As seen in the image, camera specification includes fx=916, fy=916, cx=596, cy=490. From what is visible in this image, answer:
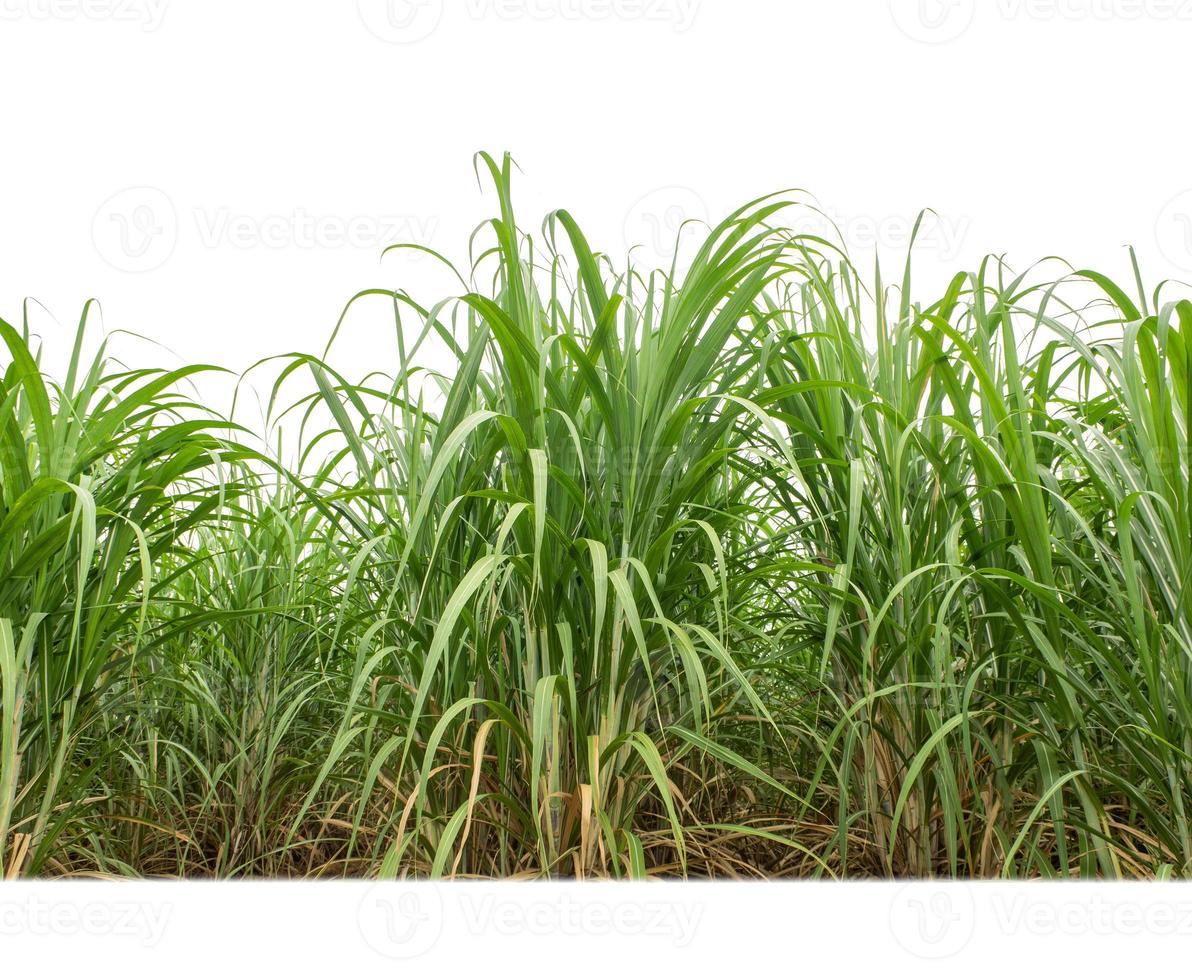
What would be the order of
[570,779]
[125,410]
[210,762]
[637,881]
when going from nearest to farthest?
[637,881], [570,779], [125,410], [210,762]

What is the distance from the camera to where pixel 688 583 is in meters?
1.20

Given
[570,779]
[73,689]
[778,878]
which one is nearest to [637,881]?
[570,779]

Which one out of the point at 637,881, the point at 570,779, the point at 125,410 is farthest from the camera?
the point at 125,410

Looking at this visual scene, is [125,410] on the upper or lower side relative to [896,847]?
upper

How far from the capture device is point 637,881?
951 mm

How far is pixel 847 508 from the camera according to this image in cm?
122

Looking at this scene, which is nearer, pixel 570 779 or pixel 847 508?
pixel 570 779

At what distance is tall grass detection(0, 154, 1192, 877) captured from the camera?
102cm

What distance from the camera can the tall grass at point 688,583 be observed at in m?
1.02

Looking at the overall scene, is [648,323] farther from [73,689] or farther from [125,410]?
[73,689]

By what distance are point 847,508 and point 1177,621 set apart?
391 mm

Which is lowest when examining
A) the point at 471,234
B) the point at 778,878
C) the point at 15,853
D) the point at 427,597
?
the point at 778,878

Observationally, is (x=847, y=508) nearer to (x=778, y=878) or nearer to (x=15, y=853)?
(x=778, y=878)

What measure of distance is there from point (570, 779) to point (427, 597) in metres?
0.28
